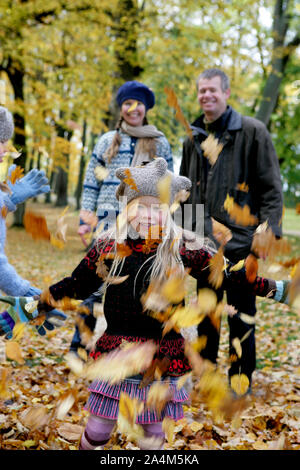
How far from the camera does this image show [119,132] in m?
3.53

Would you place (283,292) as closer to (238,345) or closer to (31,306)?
(31,306)

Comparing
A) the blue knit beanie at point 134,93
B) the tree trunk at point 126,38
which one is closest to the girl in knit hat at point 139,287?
the blue knit beanie at point 134,93

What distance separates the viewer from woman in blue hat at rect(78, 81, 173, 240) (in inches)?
135

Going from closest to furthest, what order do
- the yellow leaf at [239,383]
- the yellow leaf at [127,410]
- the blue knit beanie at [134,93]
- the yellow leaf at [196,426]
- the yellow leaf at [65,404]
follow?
the yellow leaf at [127,410], the yellow leaf at [65,404], the yellow leaf at [196,426], the yellow leaf at [239,383], the blue knit beanie at [134,93]

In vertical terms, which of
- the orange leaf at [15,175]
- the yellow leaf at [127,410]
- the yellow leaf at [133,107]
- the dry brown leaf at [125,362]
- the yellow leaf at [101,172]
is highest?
the yellow leaf at [133,107]

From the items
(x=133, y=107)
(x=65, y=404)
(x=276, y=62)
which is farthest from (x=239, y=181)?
(x=276, y=62)

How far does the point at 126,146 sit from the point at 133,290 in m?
1.73

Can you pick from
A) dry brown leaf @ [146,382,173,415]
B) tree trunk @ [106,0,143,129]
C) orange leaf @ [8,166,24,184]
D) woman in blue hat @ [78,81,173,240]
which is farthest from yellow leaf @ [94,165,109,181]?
tree trunk @ [106,0,143,129]

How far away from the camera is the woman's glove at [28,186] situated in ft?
8.36

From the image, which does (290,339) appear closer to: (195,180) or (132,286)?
(195,180)

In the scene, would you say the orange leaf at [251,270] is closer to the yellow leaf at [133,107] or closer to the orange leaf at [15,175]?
the orange leaf at [15,175]

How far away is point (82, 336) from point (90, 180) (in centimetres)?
142

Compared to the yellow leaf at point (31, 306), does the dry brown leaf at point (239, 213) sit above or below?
above

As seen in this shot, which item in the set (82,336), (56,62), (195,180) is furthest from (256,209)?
(56,62)
